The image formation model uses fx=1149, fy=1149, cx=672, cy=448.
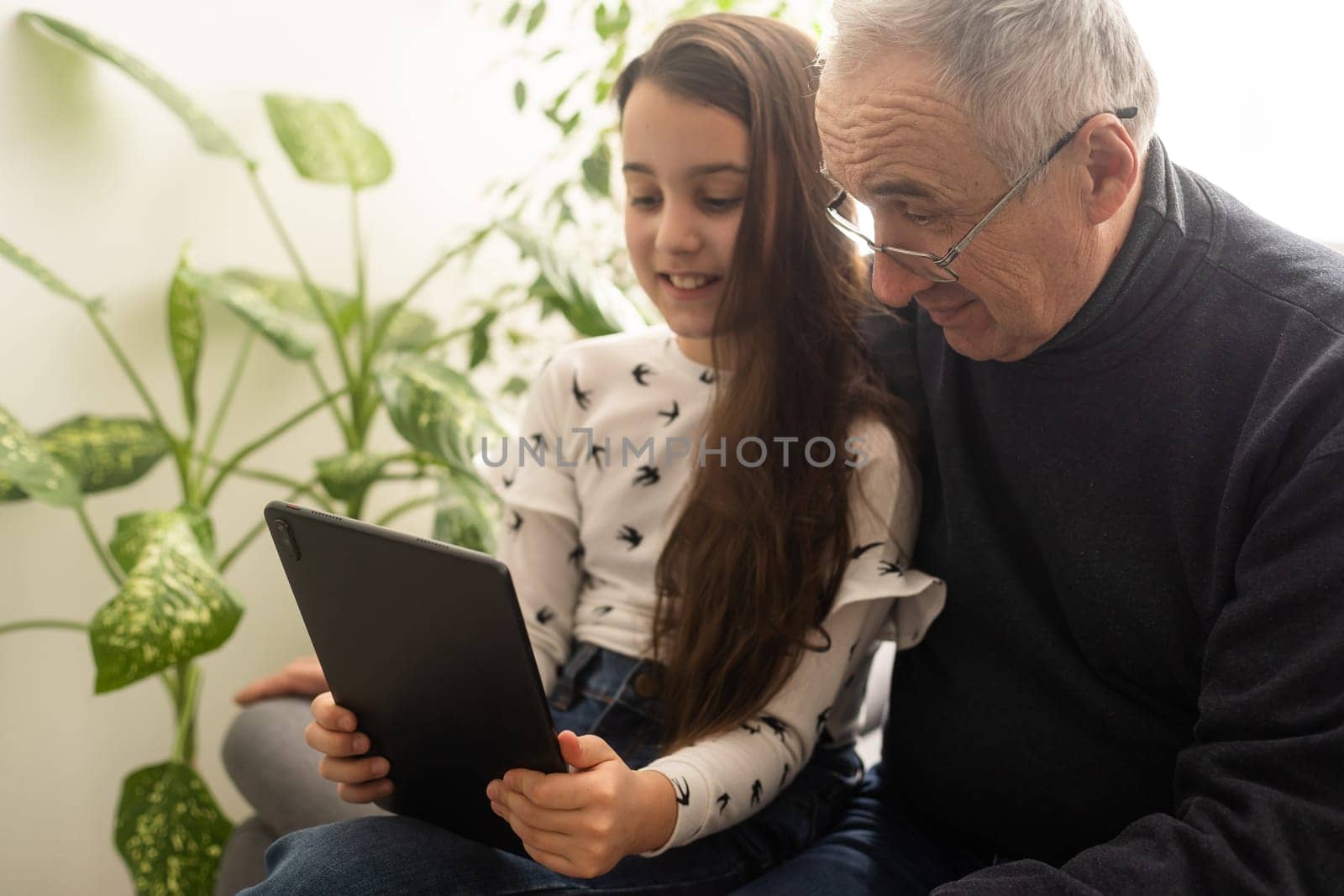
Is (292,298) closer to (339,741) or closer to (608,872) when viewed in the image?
(339,741)

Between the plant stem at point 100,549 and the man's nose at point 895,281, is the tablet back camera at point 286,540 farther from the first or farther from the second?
the plant stem at point 100,549

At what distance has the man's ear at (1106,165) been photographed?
2.61 ft

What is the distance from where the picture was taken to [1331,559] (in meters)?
0.73

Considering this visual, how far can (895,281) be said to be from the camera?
0.89 meters

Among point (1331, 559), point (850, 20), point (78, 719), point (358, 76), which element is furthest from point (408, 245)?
point (1331, 559)

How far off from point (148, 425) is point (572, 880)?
96 centimetres

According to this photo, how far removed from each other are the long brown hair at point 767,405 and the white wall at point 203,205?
74 cm

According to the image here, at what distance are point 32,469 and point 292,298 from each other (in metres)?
0.52

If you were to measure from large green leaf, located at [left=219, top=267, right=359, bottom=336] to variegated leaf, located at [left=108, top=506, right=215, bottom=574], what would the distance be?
0.37m

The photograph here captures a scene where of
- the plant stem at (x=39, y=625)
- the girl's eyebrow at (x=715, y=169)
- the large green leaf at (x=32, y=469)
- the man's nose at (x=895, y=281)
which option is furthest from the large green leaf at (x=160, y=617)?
the man's nose at (x=895, y=281)

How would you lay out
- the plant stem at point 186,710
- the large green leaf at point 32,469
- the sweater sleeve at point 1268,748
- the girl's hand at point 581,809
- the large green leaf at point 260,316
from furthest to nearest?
the plant stem at point 186,710 < the large green leaf at point 260,316 < the large green leaf at point 32,469 < the girl's hand at point 581,809 < the sweater sleeve at point 1268,748

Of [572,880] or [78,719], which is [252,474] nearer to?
[78,719]

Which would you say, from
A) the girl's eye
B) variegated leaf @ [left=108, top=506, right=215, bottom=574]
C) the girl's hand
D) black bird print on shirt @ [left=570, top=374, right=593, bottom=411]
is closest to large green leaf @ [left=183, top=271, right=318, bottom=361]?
variegated leaf @ [left=108, top=506, right=215, bottom=574]

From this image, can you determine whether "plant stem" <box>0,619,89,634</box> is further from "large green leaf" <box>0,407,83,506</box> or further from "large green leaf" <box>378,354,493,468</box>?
"large green leaf" <box>378,354,493,468</box>
